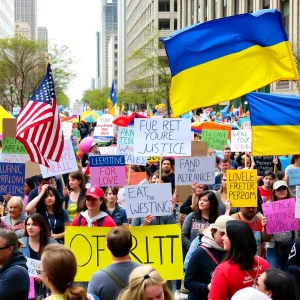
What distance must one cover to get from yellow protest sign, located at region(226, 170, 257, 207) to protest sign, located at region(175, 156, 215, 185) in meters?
Result: 0.54

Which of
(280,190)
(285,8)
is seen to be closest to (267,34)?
(280,190)

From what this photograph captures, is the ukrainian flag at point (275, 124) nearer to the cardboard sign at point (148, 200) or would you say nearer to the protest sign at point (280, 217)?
the protest sign at point (280, 217)

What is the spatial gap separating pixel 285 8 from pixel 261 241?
1334 inches

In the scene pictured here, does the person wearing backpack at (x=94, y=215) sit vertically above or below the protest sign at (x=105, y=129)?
below

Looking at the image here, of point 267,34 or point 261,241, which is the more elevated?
point 267,34

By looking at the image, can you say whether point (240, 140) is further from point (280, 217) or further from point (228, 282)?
point (228, 282)

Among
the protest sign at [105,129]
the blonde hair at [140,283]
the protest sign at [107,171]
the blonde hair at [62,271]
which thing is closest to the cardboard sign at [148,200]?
the protest sign at [107,171]

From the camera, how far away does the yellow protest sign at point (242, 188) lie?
8062mm

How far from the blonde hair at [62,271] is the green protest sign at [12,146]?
6.22 metres

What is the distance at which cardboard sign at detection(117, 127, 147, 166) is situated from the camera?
11.1 m

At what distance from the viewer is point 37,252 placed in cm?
651

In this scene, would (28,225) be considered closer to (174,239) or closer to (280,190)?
(174,239)

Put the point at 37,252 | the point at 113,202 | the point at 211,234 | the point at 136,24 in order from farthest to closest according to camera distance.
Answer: the point at 136,24 < the point at 113,202 < the point at 37,252 < the point at 211,234

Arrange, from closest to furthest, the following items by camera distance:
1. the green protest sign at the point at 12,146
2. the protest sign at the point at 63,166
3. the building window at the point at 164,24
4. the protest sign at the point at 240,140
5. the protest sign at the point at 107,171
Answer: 1. the protest sign at the point at 107,171
2. the protest sign at the point at 63,166
3. the green protest sign at the point at 12,146
4. the protest sign at the point at 240,140
5. the building window at the point at 164,24
